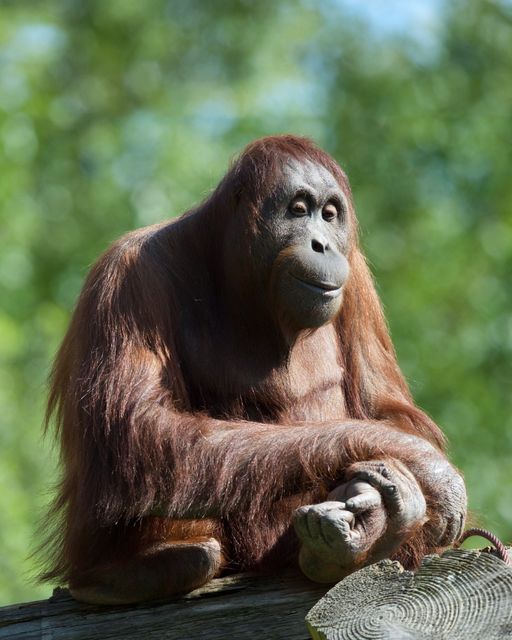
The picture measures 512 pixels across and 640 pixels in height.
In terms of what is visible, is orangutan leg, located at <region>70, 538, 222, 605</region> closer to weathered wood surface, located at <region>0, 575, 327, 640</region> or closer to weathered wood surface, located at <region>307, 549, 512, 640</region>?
weathered wood surface, located at <region>0, 575, 327, 640</region>

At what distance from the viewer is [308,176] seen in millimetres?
4320

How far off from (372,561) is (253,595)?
1.25 feet

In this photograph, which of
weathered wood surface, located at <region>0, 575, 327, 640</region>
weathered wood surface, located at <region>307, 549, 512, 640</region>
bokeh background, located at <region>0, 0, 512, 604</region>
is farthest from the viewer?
bokeh background, located at <region>0, 0, 512, 604</region>

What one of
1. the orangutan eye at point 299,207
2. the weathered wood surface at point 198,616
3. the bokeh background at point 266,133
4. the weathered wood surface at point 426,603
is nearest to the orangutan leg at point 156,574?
the weathered wood surface at point 198,616

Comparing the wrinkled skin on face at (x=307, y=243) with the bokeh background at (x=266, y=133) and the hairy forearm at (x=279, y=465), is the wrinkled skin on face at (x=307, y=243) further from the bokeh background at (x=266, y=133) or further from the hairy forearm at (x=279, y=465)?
the bokeh background at (x=266, y=133)

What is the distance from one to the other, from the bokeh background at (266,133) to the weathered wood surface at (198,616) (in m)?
4.80

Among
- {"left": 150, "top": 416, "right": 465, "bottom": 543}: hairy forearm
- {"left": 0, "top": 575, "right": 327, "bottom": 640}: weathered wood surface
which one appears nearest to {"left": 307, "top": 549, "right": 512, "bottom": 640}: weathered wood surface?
{"left": 0, "top": 575, "right": 327, "bottom": 640}: weathered wood surface

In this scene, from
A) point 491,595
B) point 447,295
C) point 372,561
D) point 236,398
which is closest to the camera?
point 491,595

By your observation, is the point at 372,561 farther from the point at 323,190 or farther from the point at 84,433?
the point at 323,190

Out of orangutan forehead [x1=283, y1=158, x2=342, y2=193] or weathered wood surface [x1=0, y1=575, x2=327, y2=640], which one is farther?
orangutan forehead [x1=283, y1=158, x2=342, y2=193]

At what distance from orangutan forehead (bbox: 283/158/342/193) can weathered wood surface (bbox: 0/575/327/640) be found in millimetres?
1358

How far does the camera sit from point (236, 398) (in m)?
4.29

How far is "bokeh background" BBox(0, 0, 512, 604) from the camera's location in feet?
34.2

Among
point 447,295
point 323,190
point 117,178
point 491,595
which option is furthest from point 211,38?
point 491,595
